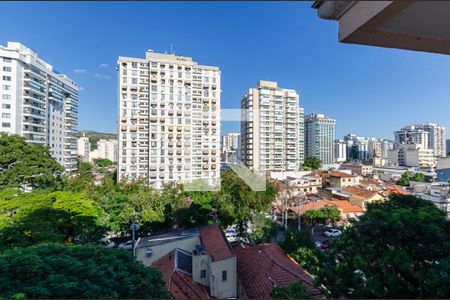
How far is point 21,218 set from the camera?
5.12 metres

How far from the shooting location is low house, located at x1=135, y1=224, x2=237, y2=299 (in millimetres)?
4699

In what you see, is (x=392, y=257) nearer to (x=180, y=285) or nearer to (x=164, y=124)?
(x=180, y=285)

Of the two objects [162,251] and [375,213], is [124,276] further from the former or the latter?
[162,251]

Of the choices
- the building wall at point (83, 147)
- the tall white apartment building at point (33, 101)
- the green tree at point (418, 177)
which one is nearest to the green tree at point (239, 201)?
the tall white apartment building at point (33, 101)

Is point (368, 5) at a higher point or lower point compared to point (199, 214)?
higher

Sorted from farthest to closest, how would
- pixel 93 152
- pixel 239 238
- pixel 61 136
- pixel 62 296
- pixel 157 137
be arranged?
pixel 93 152, pixel 61 136, pixel 157 137, pixel 239 238, pixel 62 296

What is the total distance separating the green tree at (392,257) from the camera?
84.8 inches

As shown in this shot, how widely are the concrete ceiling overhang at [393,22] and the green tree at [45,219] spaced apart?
5.98 m

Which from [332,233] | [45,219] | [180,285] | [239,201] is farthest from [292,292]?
[332,233]

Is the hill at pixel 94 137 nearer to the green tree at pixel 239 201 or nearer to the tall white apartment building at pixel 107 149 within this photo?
the tall white apartment building at pixel 107 149

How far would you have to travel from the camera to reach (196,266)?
509 centimetres

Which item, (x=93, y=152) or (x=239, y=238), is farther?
(x=93, y=152)

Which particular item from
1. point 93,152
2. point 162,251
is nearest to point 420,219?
point 162,251

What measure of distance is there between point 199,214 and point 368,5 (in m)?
9.32
